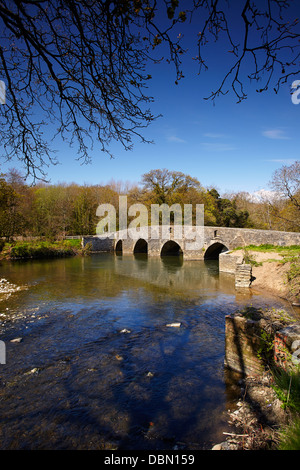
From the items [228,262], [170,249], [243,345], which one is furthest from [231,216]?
[243,345]

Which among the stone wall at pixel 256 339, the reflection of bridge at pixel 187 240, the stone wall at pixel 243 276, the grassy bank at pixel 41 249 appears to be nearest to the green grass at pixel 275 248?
the reflection of bridge at pixel 187 240

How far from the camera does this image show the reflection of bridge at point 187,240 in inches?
776

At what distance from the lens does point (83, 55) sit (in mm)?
3227

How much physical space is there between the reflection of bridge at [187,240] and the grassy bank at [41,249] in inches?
101

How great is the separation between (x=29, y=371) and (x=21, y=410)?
122 cm

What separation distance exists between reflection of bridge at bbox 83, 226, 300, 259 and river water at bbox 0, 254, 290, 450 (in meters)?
9.83

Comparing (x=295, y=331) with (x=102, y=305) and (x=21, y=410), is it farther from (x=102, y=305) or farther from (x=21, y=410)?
(x=102, y=305)

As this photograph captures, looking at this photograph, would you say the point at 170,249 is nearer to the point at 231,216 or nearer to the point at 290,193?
the point at 231,216

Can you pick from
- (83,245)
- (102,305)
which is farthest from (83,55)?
(83,245)

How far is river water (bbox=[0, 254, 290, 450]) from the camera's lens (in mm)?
3795

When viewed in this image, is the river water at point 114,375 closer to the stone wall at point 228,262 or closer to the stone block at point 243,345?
the stone block at point 243,345

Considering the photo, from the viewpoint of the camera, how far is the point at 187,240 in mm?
28328

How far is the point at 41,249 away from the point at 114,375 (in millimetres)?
27541

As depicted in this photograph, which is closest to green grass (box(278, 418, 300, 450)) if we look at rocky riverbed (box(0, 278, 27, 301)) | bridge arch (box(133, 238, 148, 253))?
rocky riverbed (box(0, 278, 27, 301))
